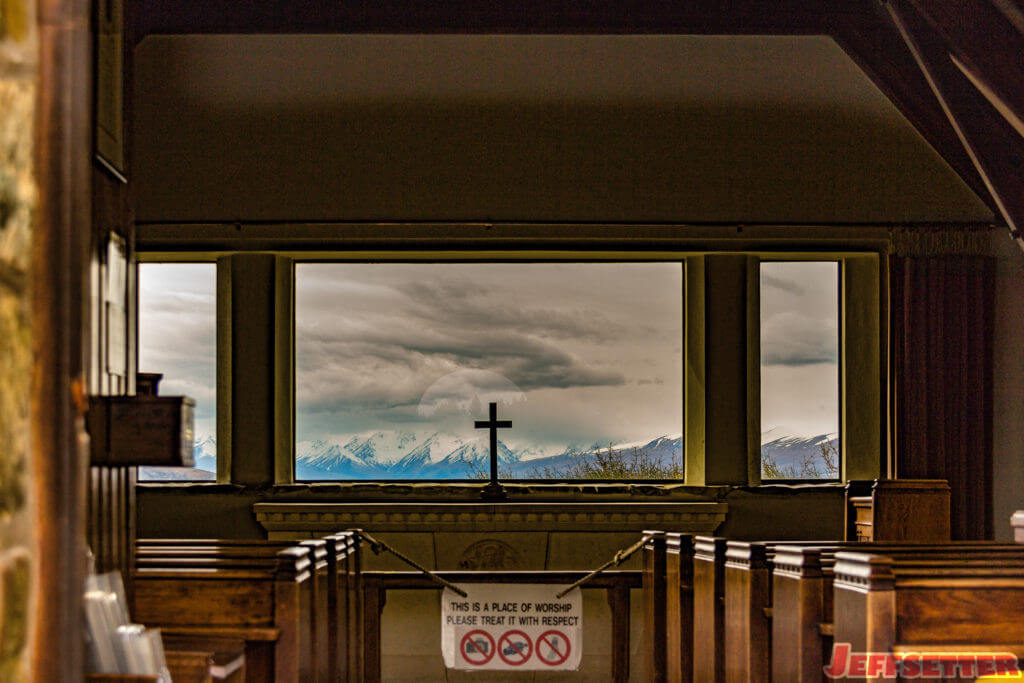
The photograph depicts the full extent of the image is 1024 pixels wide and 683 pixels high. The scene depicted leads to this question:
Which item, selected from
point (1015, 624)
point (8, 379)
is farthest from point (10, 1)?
point (1015, 624)

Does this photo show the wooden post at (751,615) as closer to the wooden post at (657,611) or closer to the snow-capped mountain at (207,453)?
the wooden post at (657,611)

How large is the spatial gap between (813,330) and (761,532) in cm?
148

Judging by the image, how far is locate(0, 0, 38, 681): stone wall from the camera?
117 cm

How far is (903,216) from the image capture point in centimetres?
752

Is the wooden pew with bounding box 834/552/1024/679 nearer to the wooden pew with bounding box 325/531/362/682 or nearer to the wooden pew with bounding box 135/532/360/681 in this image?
the wooden pew with bounding box 135/532/360/681

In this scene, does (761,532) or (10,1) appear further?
(761,532)

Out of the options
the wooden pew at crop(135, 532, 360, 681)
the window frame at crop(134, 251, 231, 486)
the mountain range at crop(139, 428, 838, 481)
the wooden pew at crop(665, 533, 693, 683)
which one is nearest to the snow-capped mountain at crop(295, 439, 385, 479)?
the mountain range at crop(139, 428, 838, 481)

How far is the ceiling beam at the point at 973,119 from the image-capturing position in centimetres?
637

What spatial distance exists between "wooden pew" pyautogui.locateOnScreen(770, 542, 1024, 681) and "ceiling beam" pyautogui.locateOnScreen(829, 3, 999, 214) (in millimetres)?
4216

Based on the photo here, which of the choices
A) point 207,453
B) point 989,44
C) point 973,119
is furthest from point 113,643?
point 973,119

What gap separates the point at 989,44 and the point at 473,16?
10.8ft

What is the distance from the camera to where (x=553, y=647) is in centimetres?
514

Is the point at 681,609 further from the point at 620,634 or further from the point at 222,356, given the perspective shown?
the point at 222,356

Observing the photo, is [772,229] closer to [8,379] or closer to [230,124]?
[230,124]
